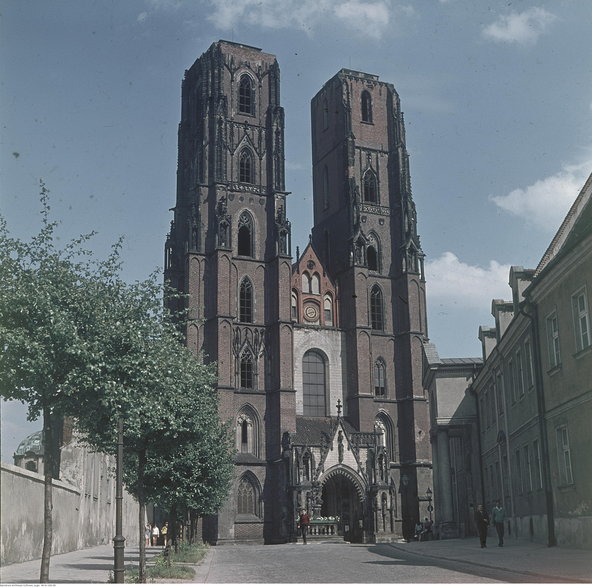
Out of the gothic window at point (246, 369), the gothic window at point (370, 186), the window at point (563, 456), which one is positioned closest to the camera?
the window at point (563, 456)

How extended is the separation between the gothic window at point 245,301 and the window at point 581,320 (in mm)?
46113

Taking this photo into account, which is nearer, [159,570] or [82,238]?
[82,238]

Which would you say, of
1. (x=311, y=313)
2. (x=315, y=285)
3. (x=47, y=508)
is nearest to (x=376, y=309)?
(x=315, y=285)

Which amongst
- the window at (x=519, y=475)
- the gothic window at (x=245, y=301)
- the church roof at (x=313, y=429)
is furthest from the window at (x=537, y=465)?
the gothic window at (x=245, y=301)

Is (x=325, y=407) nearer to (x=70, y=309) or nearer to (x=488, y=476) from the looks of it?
(x=488, y=476)

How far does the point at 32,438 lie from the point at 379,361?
28422mm

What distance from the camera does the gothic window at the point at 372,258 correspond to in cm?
7394

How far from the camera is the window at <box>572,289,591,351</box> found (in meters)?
21.9

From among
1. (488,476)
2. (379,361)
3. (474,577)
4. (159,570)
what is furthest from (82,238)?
(379,361)

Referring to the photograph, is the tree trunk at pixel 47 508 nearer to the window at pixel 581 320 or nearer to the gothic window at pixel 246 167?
the window at pixel 581 320

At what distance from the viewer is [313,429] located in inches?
2623

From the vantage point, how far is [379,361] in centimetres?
7075

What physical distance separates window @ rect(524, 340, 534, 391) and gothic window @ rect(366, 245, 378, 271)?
147ft

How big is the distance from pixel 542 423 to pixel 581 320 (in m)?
4.88
